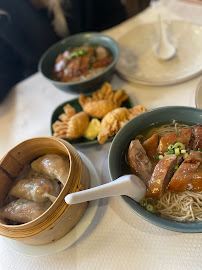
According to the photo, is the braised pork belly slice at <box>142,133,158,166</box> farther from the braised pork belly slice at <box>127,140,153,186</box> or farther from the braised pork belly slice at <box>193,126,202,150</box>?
the braised pork belly slice at <box>193,126,202,150</box>

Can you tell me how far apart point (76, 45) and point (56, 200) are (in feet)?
4.13

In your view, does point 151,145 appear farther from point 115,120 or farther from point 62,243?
point 62,243

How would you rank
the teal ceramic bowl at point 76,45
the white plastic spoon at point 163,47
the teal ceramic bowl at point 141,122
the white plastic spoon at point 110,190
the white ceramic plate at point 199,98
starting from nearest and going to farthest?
the white plastic spoon at point 110,190
the teal ceramic bowl at point 141,122
the white ceramic plate at point 199,98
the teal ceramic bowl at point 76,45
the white plastic spoon at point 163,47

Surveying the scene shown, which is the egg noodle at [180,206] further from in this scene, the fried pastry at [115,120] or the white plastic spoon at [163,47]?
the white plastic spoon at [163,47]

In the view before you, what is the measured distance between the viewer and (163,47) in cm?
148

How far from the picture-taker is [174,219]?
2.61 feet

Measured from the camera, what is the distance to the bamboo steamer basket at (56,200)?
0.75 m

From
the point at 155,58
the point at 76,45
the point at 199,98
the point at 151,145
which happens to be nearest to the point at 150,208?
the point at 151,145

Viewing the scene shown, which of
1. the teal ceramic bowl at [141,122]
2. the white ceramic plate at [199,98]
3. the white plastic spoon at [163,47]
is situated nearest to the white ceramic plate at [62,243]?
the teal ceramic bowl at [141,122]

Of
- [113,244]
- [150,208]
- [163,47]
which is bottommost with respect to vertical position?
[113,244]

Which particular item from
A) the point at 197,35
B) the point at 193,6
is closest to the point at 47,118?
the point at 197,35

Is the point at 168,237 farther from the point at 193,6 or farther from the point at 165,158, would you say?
the point at 193,6

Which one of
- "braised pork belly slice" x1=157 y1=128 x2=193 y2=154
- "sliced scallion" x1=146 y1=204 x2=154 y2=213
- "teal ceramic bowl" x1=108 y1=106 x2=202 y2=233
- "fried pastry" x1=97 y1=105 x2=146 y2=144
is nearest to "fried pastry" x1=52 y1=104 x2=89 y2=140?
"fried pastry" x1=97 y1=105 x2=146 y2=144

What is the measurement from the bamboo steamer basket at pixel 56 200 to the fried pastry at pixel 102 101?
1.17 ft
